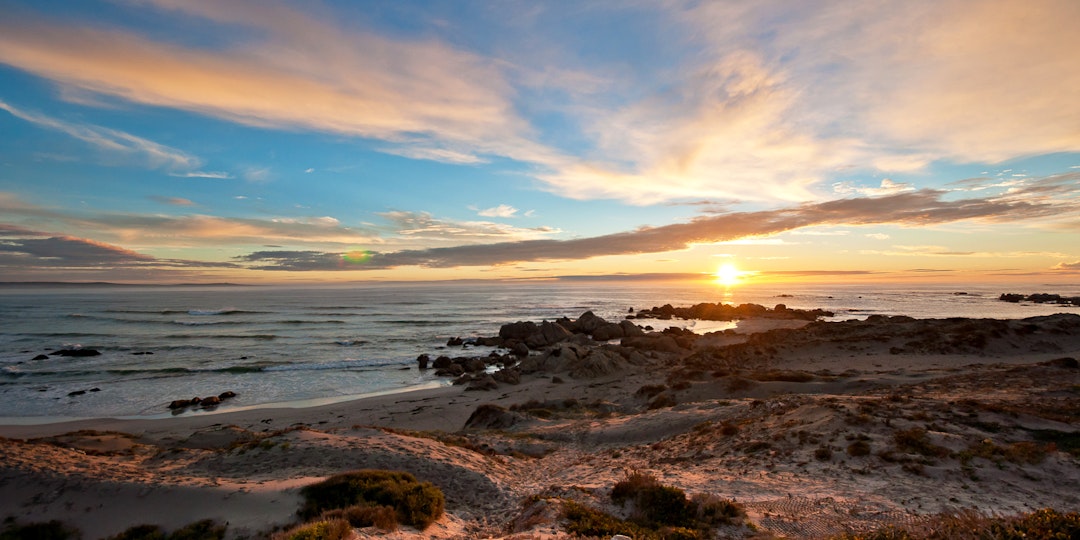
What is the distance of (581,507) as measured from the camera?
9.46 metres

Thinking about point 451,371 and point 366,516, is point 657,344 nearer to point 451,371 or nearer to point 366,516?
point 451,371

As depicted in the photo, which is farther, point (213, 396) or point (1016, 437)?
point (213, 396)

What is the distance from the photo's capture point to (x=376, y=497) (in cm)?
1000

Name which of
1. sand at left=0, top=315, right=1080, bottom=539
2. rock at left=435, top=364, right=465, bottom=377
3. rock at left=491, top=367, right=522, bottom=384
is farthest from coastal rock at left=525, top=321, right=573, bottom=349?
sand at left=0, top=315, right=1080, bottom=539

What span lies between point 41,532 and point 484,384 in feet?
72.3

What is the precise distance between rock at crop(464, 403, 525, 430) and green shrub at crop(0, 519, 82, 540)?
1362cm

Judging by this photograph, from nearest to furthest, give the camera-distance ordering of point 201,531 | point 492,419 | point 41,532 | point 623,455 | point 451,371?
1. point 201,531
2. point 41,532
3. point 623,455
4. point 492,419
5. point 451,371

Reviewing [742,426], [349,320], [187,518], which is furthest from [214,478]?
[349,320]

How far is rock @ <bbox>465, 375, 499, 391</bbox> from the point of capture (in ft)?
98.6

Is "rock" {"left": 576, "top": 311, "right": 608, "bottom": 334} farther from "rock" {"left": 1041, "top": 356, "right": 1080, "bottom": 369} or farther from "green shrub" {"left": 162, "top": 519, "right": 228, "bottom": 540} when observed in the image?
"green shrub" {"left": 162, "top": 519, "right": 228, "bottom": 540}

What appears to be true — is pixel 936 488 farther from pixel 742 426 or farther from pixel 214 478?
pixel 214 478

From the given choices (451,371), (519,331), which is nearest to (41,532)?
(451,371)

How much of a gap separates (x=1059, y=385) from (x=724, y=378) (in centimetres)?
1295

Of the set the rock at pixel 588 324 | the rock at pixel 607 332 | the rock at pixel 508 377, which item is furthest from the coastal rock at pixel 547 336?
the rock at pixel 508 377
